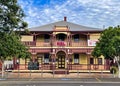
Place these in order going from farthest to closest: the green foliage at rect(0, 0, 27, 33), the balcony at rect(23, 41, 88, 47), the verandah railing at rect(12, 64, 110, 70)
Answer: the balcony at rect(23, 41, 88, 47), the verandah railing at rect(12, 64, 110, 70), the green foliage at rect(0, 0, 27, 33)

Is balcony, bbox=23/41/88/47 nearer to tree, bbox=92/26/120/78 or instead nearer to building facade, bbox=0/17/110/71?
building facade, bbox=0/17/110/71

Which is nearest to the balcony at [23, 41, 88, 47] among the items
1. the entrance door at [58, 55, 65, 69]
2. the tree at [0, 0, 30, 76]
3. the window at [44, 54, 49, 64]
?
the window at [44, 54, 49, 64]

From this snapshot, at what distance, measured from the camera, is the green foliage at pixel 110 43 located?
125 ft

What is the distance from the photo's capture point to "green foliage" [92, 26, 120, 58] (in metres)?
38.2

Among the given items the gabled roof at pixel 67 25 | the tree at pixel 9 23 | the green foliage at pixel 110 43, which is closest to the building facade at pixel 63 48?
the gabled roof at pixel 67 25

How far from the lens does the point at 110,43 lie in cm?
3847

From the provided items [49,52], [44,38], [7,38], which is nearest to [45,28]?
[44,38]

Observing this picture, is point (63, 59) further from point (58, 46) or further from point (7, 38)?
point (7, 38)

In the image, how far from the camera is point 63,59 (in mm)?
56688

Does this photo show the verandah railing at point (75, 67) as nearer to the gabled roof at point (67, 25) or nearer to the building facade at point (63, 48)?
the building facade at point (63, 48)

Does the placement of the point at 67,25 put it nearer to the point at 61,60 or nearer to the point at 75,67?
the point at 61,60

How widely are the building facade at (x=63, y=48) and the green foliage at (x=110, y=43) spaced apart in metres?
12.4

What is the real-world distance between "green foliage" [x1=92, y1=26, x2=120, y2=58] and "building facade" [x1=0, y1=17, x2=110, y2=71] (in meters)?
12.4

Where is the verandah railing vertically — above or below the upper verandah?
below
